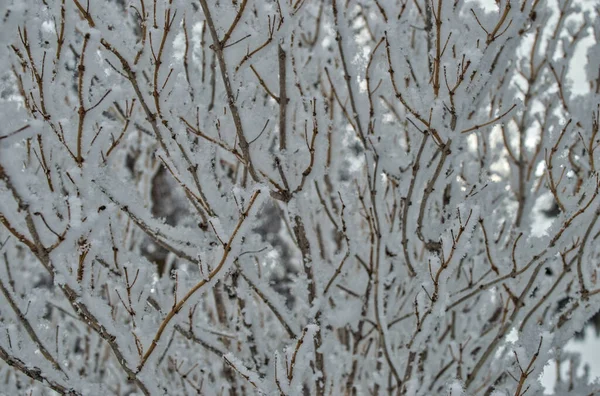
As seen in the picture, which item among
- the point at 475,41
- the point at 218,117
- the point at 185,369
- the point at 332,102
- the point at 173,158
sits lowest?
the point at 185,369

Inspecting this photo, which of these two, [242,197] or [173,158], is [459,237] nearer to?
[242,197]

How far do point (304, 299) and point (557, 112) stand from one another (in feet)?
5.70

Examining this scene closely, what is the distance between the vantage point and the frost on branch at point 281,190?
3.99 feet

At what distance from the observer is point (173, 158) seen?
4.69 feet

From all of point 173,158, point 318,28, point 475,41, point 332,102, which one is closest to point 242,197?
point 173,158

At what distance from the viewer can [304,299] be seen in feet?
5.85

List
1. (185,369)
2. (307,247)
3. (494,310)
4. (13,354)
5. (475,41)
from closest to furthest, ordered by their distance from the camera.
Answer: (13,354), (475,41), (307,247), (185,369), (494,310)

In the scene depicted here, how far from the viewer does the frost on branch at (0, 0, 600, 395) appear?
1.22 meters

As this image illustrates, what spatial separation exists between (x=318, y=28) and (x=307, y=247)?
4.57ft

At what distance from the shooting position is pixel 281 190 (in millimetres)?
1642

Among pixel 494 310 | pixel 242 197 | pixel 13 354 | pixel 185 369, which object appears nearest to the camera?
pixel 242 197

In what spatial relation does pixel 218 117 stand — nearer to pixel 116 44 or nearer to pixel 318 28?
pixel 116 44

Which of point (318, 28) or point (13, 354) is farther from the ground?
point (318, 28)

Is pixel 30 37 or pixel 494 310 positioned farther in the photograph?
pixel 494 310
